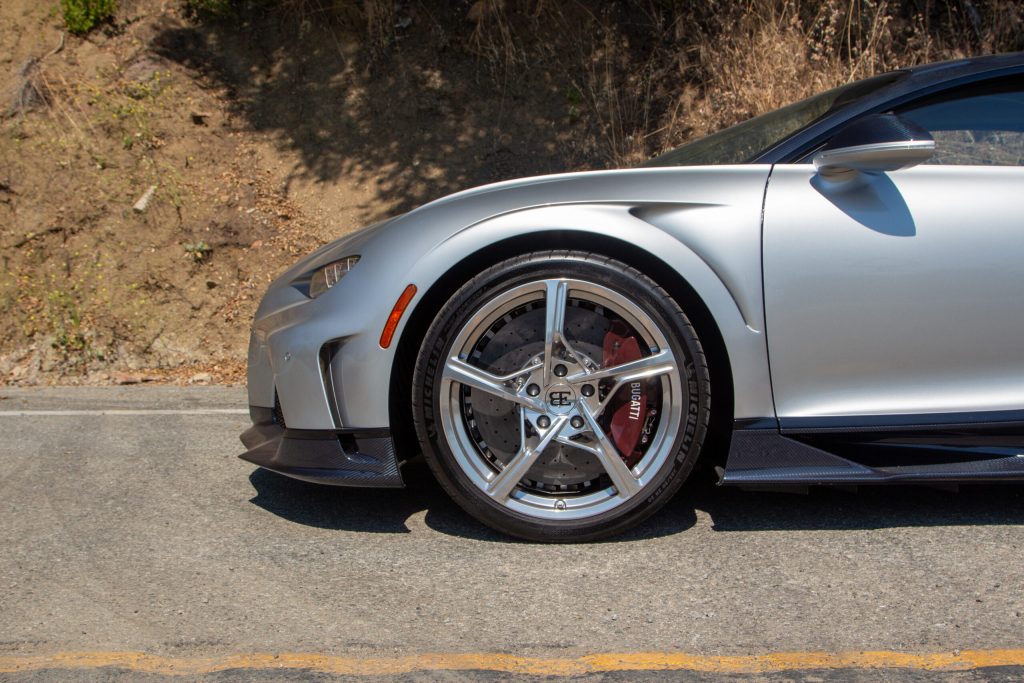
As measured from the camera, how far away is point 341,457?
122 inches

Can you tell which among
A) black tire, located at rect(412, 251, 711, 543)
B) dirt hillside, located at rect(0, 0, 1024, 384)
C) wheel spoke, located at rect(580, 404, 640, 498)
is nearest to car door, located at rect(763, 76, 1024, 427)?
black tire, located at rect(412, 251, 711, 543)

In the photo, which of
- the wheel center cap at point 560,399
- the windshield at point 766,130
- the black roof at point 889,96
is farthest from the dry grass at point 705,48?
the wheel center cap at point 560,399

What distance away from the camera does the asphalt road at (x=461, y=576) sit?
249cm

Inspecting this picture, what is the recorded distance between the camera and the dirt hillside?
7.41m

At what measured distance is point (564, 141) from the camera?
28.0 ft

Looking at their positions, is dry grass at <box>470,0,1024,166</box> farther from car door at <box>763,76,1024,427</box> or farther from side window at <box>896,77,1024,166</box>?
car door at <box>763,76,1024,427</box>

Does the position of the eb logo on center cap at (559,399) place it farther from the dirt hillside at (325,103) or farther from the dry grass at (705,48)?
the dry grass at (705,48)

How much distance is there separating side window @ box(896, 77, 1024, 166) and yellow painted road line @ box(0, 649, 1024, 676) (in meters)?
1.55

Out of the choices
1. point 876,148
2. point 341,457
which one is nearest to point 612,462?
point 341,457

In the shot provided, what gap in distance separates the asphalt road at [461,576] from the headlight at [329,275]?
2.63ft

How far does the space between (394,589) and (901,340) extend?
1684 millimetres

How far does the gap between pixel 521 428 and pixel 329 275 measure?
82 centimetres

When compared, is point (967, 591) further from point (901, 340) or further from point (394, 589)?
point (394, 589)

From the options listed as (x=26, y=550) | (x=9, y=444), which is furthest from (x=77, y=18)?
(x=26, y=550)
